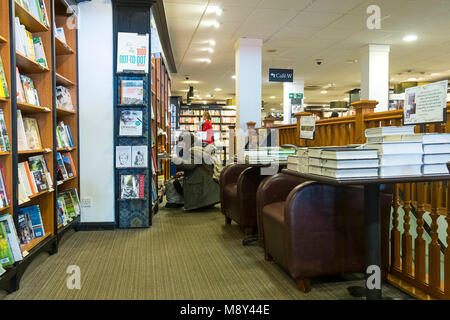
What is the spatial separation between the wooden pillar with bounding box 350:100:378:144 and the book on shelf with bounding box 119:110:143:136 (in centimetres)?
243

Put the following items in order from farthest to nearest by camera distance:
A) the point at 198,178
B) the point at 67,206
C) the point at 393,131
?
the point at 198,178, the point at 67,206, the point at 393,131

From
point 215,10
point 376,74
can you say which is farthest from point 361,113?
point 376,74

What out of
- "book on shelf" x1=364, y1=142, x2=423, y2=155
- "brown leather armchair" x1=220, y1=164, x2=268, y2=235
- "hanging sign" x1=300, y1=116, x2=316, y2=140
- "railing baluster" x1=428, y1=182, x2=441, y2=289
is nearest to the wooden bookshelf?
"brown leather armchair" x1=220, y1=164, x2=268, y2=235

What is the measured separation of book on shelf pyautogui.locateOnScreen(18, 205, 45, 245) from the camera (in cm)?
280

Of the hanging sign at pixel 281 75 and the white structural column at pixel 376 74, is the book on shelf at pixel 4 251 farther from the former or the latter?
the hanging sign at pixel 281 75

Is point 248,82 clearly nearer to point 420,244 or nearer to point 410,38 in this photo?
point 410,38

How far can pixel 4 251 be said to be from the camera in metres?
2.26

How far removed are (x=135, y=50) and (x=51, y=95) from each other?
1.25 m

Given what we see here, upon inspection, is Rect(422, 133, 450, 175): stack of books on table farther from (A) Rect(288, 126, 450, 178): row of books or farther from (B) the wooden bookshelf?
(B) the wooden bookshelf

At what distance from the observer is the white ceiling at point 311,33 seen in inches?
225

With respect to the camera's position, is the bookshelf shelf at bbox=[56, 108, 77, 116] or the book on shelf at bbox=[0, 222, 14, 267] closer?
the book on shelf at bbox=[0, 222, 14, 267]

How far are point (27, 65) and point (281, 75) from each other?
744 cm

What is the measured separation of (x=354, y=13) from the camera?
6004 millimetres

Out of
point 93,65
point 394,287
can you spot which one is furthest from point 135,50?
point 394,287
